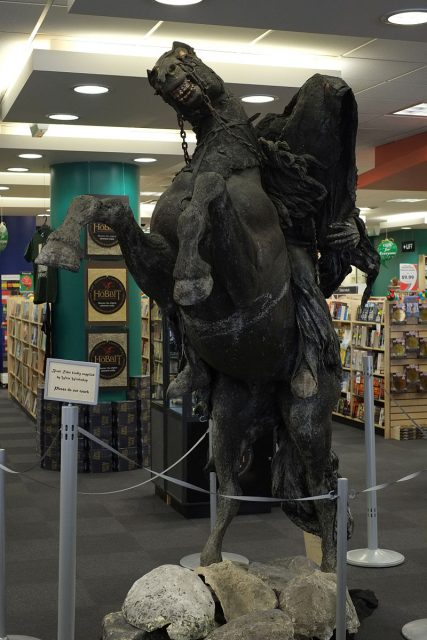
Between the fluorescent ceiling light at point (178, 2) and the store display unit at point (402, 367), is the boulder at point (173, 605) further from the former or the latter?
the store display unit at point (402, 367)

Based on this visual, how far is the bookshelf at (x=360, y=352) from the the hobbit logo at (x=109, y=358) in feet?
9.72

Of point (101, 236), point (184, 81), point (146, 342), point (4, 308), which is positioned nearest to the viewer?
point (184, 81)

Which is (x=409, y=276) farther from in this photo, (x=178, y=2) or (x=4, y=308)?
(x=178, y=2)

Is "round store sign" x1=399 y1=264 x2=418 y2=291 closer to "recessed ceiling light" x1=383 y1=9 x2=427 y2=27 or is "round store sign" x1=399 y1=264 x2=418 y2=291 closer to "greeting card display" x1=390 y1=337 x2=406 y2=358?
"greeting card display" x1=390 y1=337 x2=406 y2=358

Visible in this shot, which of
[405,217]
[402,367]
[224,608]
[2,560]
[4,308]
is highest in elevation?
[405,217]

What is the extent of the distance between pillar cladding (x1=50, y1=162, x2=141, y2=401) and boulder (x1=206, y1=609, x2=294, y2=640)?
205 inches

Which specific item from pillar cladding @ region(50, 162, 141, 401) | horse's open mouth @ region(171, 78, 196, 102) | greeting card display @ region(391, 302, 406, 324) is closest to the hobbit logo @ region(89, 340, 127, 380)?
pillar cladding @ region(50, 162, 141, 401)

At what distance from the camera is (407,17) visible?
184 inches

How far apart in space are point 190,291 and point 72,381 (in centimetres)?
144

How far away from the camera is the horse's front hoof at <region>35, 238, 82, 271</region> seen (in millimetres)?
2840

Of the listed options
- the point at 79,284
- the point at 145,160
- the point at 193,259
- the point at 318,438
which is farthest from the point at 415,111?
the point at 193,259

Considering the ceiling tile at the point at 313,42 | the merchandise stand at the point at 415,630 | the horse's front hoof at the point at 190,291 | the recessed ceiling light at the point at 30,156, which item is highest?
the ceiling tile at the point at 313,42

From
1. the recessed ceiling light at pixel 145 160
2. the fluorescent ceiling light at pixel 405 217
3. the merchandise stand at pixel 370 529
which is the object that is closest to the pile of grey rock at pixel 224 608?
the merchandise stand at pixel 370 529

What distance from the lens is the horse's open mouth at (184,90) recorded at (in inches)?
123
